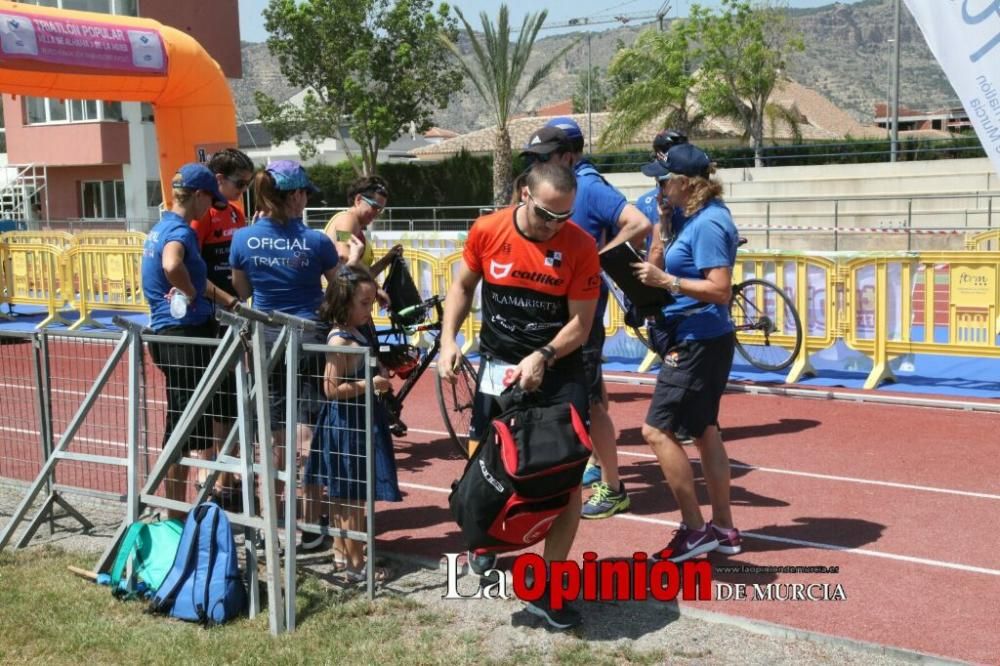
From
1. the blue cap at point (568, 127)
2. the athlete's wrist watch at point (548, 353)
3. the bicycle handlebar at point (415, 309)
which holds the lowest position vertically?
the bicycle handlebar at point (415, 309)

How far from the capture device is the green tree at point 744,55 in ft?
160

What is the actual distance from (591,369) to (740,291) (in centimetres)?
526

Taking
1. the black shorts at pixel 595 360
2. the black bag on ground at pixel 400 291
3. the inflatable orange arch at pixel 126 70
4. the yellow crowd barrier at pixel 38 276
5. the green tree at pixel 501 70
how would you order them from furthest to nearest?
1. the green tree at pixel 501 70
2. the yellow crowd barrier at pixel 38 276
3. the inflatable orange arch at pixel 126 70
4. the black bag on ground at pixel 400 291
5. the black shorts at pixel 595 360

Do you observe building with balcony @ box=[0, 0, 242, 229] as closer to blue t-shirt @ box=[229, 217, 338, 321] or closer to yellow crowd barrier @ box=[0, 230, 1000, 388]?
yellow crowd barrier @ box=[0, 230, 1000, 388]

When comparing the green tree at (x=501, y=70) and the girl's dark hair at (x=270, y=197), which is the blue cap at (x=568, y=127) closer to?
the girl's dark hair at (x=270, y=197)

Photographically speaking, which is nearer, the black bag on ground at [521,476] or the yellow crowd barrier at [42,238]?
the black bag on ground at [521,476]

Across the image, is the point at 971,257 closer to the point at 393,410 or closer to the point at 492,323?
the point at 393,410

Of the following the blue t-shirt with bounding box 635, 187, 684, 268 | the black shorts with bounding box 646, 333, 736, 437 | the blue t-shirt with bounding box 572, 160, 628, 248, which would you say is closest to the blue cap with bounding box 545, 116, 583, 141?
the blue t-shirt with bounding box 572, 160, 628, 248

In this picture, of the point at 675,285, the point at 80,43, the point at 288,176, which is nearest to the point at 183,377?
the point at 288,176

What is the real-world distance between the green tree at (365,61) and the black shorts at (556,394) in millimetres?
42277

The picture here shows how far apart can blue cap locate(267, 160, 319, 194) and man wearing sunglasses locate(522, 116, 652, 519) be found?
1237mm

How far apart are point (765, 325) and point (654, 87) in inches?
1635

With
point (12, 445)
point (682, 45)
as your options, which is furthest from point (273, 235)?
point (682, 45)

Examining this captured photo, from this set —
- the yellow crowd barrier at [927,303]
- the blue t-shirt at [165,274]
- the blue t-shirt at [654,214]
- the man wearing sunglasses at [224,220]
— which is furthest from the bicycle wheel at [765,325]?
the blue t-shirt at [165,274]
